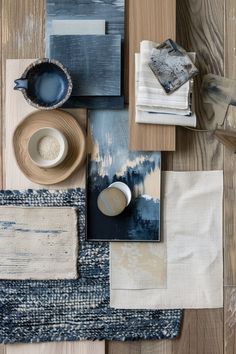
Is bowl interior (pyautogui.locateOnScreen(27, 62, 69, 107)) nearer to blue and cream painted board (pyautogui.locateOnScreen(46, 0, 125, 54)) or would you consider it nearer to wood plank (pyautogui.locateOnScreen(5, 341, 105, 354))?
blue and cream painted board (pyautogui.locateOnScreen(46, 0, 125, 54))

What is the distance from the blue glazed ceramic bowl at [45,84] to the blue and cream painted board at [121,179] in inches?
3.4

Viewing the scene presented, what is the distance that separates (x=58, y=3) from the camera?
945 mm

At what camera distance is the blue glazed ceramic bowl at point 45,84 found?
2.93 ft

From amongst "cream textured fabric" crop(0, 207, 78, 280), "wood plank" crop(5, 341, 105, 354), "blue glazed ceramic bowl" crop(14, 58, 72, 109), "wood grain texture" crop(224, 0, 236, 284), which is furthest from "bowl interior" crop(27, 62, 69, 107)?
"wood plank" crop(5, 341, 105, 354)

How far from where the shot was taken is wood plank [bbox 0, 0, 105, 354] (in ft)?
3.18

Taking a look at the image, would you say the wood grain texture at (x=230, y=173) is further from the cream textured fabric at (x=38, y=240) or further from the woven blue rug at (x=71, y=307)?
the cream textured fabric at (x=38, y=240)

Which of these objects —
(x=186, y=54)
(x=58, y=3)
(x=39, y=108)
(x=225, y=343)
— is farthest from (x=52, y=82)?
(x=225, y=343)

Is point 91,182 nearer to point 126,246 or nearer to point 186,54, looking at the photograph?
point 126,246

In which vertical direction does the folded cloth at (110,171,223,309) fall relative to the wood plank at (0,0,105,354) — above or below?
below

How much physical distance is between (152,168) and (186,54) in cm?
24

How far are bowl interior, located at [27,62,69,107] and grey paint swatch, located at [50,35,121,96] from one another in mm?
25

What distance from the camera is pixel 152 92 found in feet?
2.98

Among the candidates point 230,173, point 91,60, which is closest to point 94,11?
point 91,60

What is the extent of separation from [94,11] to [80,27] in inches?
1.8
